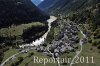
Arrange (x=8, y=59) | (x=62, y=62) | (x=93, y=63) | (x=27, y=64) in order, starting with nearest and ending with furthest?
(x=93, y=63)
(x=62, y=62)
(x=27, y=64)
(x=8, y=59)

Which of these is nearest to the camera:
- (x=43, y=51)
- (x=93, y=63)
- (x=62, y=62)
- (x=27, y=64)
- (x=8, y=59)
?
(x=93, y=63)

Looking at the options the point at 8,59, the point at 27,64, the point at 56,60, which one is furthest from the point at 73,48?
the point at 8,59

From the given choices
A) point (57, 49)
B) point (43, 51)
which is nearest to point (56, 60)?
point (57, 49)

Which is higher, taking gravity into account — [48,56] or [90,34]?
[90,34]

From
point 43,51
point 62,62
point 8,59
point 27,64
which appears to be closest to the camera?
point 62,62

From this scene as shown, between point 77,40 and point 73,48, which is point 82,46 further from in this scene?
point 77,40

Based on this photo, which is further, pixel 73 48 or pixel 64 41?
pixel 64 41

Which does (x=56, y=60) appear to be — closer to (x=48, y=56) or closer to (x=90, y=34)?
(x=48, y=56)

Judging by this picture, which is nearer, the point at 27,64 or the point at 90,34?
the point at 27,64

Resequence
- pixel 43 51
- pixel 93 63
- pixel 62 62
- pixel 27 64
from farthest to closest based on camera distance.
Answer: pixel 43 51, pixel 27 64, pixel 62 62, pixel 93 63
